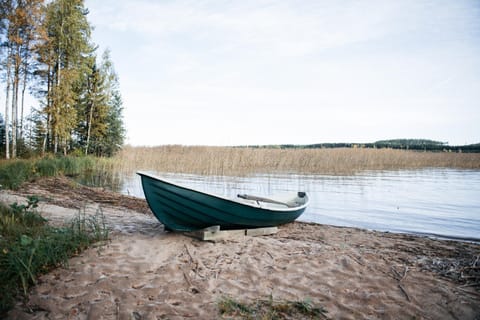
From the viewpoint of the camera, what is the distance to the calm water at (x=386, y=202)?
20.7 feet

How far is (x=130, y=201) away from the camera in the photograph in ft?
25.3

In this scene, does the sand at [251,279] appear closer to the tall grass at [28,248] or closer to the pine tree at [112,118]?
the tall grass at [28,248]

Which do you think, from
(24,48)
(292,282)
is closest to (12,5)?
(24,48)

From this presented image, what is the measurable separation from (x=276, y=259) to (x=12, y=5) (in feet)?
57.4

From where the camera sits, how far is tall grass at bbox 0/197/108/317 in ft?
9.41

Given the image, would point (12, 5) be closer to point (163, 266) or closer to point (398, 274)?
point (163, 266)

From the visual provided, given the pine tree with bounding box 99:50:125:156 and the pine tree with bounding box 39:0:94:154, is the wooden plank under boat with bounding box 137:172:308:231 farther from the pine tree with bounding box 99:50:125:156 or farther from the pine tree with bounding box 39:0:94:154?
the pine tree with bounding box 99:50:125:156

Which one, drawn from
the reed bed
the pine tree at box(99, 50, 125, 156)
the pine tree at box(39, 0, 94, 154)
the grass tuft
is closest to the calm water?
the reed bed

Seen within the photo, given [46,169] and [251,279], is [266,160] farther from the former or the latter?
[251,279]

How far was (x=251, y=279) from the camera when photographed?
3215mm

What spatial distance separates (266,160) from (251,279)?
13.9m

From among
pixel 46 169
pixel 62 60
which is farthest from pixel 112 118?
pixel 46 169

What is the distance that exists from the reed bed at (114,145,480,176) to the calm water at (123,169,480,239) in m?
3.47

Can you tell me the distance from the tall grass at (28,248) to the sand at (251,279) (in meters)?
0.13
